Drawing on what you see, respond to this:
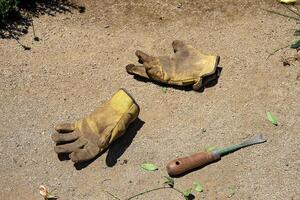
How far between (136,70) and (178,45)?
0.46 m

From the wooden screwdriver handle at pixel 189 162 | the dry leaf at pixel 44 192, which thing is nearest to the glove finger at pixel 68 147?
the dry leaf at pixel 44 192

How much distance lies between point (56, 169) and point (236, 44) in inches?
78.1

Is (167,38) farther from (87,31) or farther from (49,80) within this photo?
(49,80)

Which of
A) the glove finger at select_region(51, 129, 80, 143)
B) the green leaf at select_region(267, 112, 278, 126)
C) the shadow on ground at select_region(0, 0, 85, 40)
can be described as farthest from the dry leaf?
the green leaf at select_region(267, 112, 278, 126)

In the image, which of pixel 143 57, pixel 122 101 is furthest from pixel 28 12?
pixel 122 101

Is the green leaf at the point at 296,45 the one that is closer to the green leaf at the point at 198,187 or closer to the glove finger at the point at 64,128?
the green leaf at the point at 198,187

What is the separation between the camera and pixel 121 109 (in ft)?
15.4

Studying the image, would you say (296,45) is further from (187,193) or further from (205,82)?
(187,193)

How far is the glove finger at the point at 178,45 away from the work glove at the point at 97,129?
29.9 inches

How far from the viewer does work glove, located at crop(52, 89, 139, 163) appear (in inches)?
181

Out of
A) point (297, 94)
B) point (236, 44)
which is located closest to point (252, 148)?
point (297, 94)

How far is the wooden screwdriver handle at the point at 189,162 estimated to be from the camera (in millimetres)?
4523

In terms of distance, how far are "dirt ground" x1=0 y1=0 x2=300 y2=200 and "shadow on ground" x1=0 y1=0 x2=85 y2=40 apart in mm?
68

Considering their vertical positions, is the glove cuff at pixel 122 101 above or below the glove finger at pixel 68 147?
above
